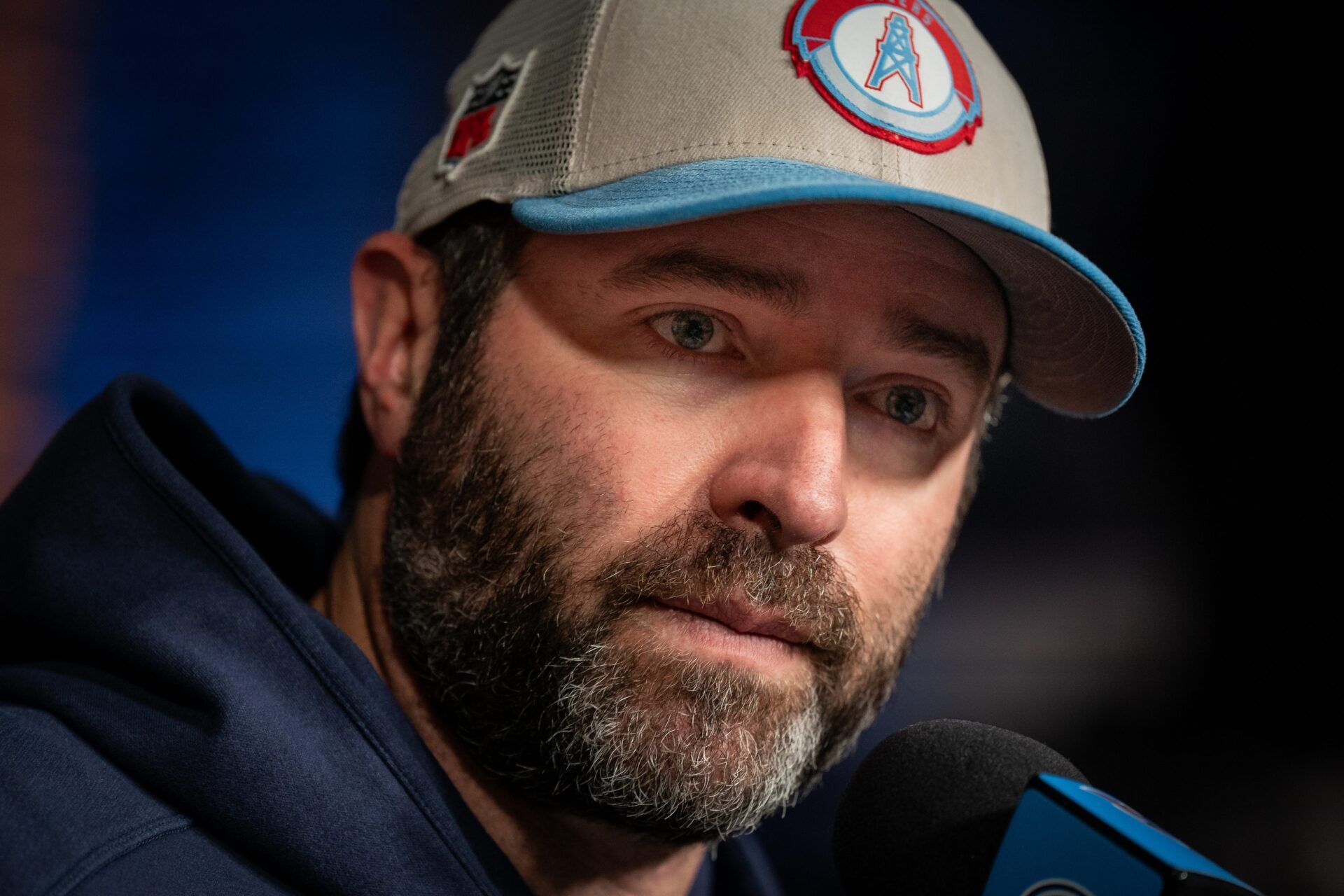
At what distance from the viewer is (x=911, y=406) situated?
1077 mm

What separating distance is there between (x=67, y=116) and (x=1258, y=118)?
76.1 inches

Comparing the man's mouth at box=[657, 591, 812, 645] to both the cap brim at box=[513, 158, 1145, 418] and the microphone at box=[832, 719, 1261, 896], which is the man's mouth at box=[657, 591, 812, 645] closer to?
the microphone at box=[832, 719, 1261, 896]

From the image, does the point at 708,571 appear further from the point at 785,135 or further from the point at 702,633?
the point at 785,135

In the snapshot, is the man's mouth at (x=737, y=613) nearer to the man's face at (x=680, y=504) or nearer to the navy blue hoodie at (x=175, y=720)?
the man's face at (x=680, y=504)

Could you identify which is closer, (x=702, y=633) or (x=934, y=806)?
(x=934, y=806)

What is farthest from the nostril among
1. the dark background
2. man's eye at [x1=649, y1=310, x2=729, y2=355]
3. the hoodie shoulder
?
the dark background

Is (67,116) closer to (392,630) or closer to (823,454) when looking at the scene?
(392,630)

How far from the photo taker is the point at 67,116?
5.28ft

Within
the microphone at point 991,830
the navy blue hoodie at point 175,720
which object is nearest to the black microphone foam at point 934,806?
the microphone at point 991,830

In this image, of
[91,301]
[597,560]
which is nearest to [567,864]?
[597,560]

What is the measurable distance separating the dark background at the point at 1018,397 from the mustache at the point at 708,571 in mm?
952

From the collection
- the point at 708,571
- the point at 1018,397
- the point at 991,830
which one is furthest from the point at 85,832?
the point at 1018,397

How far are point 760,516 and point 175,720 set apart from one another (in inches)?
18.7

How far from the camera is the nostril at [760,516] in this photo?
36.2 inches
